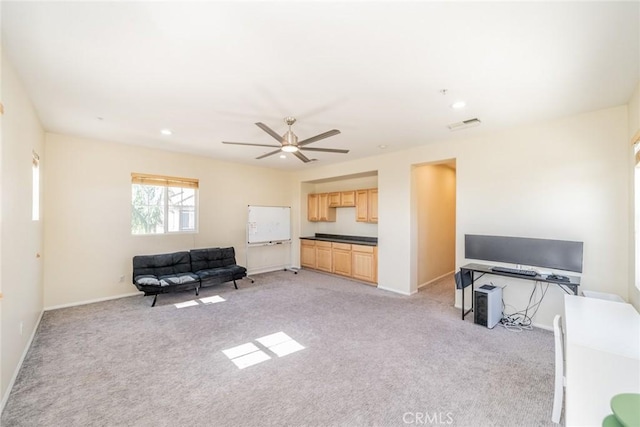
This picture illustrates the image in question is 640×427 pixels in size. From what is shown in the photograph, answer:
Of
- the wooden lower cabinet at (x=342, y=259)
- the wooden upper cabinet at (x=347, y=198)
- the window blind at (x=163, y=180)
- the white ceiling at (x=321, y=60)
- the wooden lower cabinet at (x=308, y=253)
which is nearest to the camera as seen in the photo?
the white ceiling at (x=321, y=60)

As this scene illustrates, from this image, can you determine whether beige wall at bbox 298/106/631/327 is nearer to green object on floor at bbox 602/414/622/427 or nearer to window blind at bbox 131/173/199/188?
green object on floor at bbox 602/414/622/427

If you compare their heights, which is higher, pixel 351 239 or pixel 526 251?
pixel 526 251

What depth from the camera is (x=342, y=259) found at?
6.42m

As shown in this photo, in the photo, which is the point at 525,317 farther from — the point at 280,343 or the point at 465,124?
the point at 280,343

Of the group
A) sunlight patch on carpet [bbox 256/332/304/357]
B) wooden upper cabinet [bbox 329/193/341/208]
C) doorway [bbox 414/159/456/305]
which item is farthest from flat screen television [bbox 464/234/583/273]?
wooden upper cabinet [bbox 329/193/341/208]

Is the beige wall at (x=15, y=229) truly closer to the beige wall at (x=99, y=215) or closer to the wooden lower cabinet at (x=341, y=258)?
the beige wall at (x=99, y=215)

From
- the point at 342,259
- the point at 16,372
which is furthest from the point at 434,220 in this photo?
the point at 16,372

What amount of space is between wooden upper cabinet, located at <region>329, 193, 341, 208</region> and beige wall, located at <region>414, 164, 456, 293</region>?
221 centimetres

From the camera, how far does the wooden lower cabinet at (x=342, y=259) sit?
5.80 meters

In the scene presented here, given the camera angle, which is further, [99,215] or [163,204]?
[163,204]

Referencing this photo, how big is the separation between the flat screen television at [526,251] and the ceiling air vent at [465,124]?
63.5 inches

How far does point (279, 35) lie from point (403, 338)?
3324mm

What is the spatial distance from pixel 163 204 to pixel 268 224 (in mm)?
2343

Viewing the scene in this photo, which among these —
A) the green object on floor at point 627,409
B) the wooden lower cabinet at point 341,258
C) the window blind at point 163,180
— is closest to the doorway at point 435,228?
the wooden lower cabinet at point 341,258
